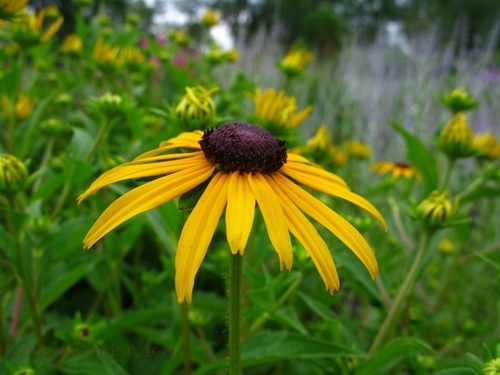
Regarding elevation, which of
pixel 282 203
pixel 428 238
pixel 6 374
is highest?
pixel 282 203

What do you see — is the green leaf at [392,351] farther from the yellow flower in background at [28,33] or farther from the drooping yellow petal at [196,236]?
the yellow flower in background at [28,33]

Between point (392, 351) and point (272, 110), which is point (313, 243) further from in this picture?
point (272, 110)

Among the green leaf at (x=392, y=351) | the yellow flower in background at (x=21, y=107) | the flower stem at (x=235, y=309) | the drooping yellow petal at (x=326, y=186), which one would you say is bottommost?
the green leaf at (x=392, y=351)

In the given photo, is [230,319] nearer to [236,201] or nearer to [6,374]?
[236,201]

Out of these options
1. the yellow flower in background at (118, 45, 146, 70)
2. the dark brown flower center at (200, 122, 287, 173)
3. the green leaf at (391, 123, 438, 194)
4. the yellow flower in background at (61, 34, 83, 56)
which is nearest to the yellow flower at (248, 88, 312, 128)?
the green leaf at (391, 123, 438, 194)

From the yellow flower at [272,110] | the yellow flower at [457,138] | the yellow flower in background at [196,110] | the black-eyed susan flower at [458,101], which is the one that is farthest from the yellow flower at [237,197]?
the black-eyed susan flower at [458,101]

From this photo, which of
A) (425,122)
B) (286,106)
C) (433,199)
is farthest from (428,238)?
(425,122)
